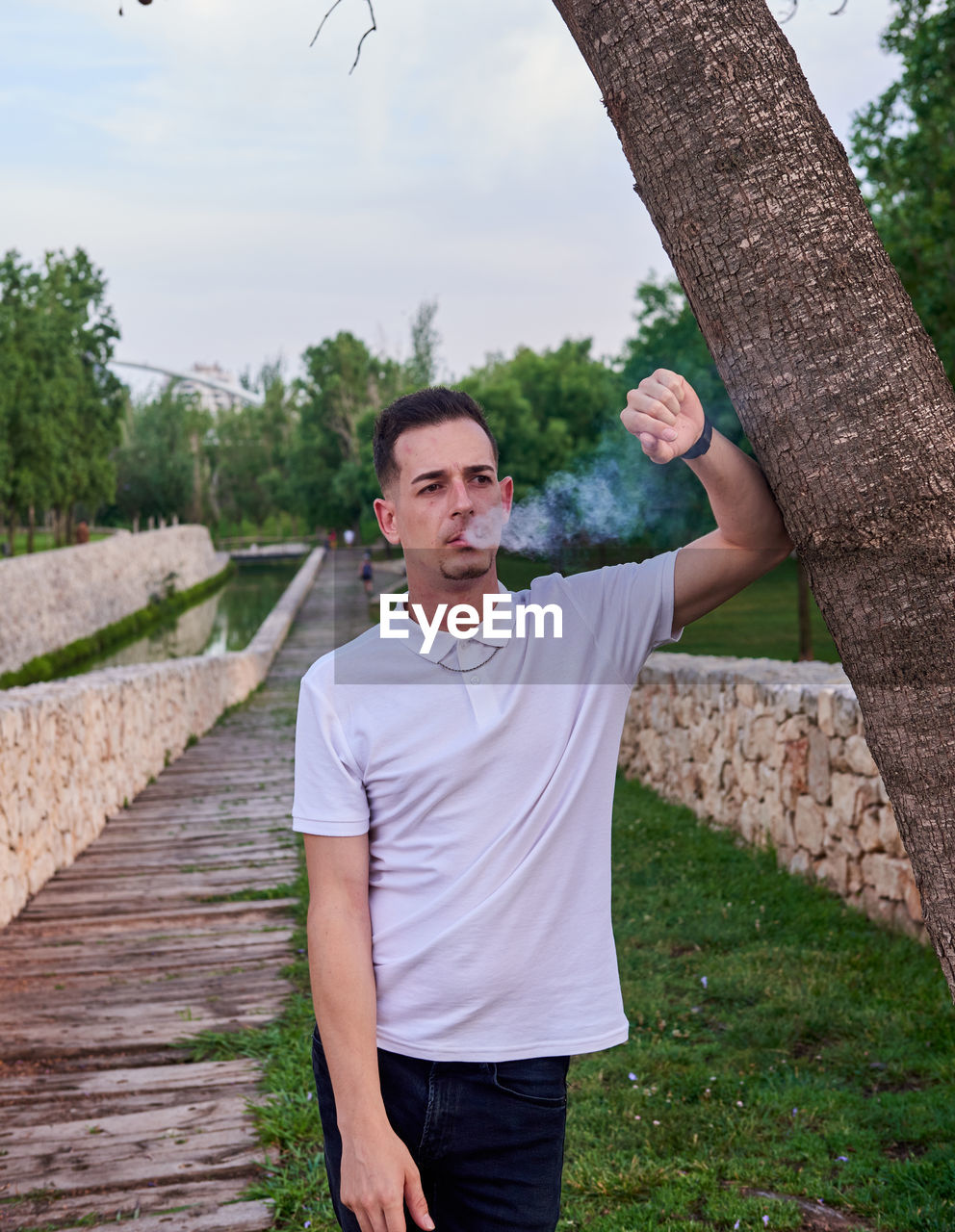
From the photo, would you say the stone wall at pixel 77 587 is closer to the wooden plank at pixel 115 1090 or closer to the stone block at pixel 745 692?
the stone block at pixel 745 692

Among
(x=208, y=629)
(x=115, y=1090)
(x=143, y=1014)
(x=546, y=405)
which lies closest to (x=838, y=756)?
(x=143, y=1014)

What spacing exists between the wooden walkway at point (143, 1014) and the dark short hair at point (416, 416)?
123cm

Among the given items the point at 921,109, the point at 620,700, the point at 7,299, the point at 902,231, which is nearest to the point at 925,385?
the point at 620,700

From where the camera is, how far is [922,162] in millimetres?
12102

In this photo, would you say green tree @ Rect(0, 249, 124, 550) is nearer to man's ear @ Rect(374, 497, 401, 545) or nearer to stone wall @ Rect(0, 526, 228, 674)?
stone wall @ Rect(0, 526, 228, 674)

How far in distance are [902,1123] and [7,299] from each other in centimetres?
3223

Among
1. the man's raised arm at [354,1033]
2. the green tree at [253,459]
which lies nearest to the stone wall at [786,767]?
the man's raised arm at [354,1033]

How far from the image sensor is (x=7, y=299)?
30.4 m

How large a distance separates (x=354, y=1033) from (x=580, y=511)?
43.1 inches

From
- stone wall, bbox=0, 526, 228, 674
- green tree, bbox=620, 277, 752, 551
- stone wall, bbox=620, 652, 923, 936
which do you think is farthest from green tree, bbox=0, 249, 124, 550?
stone wall, bbox=620, 652, 923, 936

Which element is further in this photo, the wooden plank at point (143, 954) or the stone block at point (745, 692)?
the stone block at point (745, 692)

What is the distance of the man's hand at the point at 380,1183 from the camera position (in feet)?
4.91

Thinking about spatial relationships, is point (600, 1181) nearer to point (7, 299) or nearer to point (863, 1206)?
point (863, 1206)

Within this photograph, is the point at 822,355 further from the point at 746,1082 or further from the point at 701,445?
the point at 746,1082
